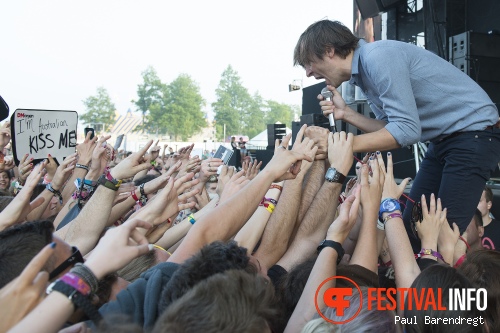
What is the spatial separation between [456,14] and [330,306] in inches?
327

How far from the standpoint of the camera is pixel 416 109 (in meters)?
2.56

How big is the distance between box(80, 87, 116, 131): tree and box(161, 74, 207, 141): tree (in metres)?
7.03

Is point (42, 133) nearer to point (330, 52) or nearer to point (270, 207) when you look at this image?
point (270, 207)

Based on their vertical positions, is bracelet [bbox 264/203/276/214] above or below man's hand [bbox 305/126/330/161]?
below

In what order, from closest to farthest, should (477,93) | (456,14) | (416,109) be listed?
(416,109) < (477,93) < (456,14)

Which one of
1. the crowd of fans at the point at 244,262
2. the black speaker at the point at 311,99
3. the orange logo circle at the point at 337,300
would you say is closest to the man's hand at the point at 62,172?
the crowd of fans at the point at 244,262

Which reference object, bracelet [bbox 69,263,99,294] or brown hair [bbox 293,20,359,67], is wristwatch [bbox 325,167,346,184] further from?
bracelet [bbox 69,263,99,294]

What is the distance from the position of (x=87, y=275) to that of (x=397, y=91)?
1859 millimetres

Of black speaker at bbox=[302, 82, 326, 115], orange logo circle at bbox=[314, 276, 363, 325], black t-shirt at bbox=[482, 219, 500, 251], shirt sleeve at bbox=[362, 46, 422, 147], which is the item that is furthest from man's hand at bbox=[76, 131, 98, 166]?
black speaker at bbox=[302, 82, 326, 115]

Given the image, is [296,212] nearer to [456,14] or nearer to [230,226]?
[230,226]

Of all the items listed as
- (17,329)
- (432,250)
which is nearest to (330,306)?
(432,250)

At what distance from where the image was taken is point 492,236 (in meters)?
3.84

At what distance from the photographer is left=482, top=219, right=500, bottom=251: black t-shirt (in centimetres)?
366

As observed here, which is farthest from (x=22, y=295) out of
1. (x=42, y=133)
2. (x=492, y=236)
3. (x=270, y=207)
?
(x=42, y=133)
